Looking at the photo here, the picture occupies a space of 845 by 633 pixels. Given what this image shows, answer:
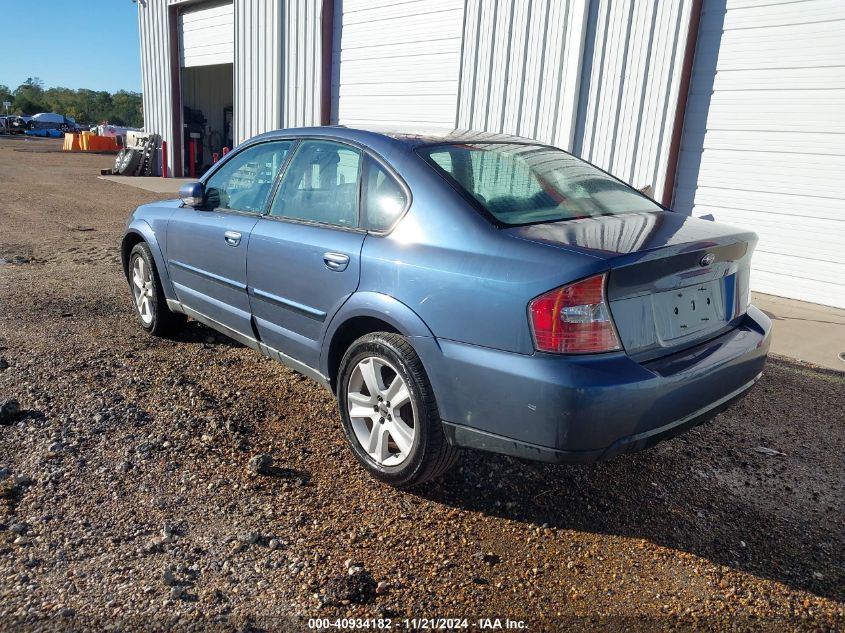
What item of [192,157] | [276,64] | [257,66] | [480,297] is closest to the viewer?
[480,297]

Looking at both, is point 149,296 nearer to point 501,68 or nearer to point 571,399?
point 571,399

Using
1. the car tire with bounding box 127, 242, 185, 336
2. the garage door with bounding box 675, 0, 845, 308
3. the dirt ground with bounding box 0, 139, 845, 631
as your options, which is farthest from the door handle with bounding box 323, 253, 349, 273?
the garage door with bounding box 675, 0, 845, 308

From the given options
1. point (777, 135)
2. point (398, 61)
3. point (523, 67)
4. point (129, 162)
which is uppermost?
point (398, 61)

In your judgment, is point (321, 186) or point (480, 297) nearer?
point (480, 297)

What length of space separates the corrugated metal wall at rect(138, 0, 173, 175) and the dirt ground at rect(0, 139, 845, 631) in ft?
52.6

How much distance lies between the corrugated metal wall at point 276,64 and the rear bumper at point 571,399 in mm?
10629

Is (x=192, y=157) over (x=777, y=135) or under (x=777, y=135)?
under

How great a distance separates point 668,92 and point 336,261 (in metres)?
5.75

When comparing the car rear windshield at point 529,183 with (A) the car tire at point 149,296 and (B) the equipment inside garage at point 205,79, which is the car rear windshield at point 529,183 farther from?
(B) the equipment inside garage at point 205,79

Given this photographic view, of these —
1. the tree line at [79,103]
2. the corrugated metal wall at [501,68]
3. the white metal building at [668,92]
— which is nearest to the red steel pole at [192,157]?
the corrugated metal wall at [501,68]

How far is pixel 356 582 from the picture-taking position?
2.45 meters

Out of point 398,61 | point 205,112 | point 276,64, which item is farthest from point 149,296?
point 205,112

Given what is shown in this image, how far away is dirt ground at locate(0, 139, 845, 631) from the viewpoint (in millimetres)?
2359

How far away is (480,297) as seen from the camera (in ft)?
8.53
